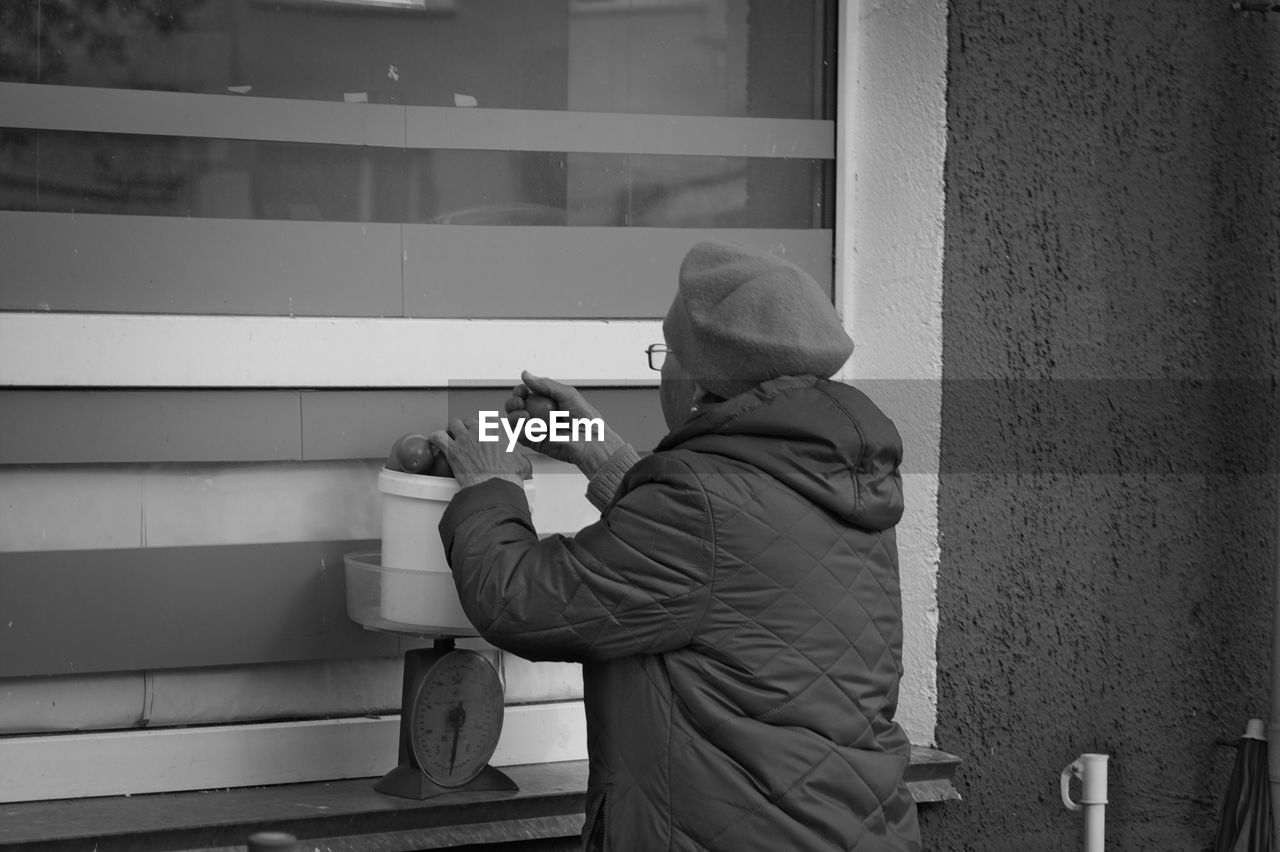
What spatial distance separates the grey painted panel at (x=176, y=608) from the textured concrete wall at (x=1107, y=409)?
1.56 meters

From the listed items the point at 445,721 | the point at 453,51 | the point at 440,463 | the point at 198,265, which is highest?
the point at 453,51

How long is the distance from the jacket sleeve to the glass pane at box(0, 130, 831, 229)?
125cm

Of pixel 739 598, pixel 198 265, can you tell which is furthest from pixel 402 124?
pixel 739 598

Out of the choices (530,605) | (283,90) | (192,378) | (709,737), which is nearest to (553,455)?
(530,605)

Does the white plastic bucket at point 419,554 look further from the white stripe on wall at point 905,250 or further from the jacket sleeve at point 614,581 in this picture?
the white stripe on wall at point 905,250

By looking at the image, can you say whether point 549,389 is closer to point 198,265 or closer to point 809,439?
point 809,439

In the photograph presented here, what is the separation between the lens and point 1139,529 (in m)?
3.68

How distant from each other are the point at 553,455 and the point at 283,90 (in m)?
1.12

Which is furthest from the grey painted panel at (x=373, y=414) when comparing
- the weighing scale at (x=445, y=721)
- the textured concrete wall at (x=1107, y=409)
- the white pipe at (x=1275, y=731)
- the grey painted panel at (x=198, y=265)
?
the white pipe at (x=1275, y=731)

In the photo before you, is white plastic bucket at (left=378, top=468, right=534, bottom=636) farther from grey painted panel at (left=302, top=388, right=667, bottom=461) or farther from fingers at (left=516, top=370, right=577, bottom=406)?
grey painted panel at (left=302, top=388, right=667, bottom=461)

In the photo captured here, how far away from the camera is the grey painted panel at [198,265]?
288cm

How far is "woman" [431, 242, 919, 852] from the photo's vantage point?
206 cm

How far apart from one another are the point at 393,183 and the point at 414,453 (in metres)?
0.78

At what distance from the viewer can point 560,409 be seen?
98.6 inches
